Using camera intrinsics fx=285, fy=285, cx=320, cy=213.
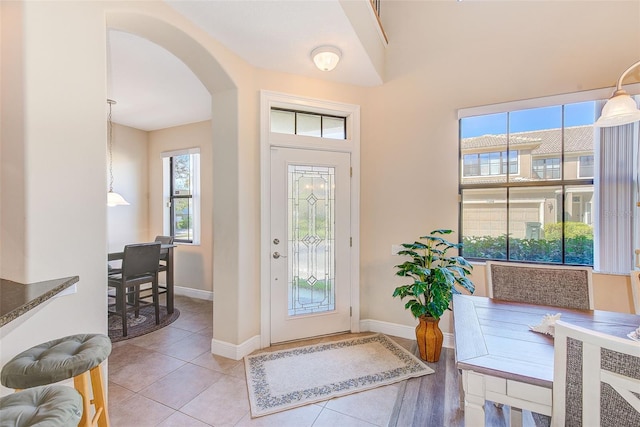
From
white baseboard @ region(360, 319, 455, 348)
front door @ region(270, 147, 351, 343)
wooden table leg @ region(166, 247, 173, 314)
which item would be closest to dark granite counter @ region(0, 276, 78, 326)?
front door @ region(270, 147, 351, 343)

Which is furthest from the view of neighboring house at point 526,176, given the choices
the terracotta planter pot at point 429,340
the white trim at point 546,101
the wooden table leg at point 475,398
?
the wooden table leg at point 475,398

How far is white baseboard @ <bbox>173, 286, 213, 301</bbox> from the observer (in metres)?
4.46

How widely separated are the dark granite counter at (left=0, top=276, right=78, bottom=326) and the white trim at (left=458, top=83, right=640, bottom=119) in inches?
128

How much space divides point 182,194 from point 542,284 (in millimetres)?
4847

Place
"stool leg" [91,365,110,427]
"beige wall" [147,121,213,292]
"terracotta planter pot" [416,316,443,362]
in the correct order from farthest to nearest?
"beige wall" [147,121,213,292]
"terracotta planter pot" [416,316,443,362]
"stool leg" [91,365,110,427]

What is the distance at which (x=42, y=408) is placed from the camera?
0.90 meters

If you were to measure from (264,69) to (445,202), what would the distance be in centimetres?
223

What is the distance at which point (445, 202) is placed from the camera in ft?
9.46

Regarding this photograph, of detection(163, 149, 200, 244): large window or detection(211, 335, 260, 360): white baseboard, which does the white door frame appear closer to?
detection(211, 335, 260, 360): white baseboard

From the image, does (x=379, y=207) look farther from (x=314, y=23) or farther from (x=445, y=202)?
(x=314, y=23)

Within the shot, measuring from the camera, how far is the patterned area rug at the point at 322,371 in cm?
208

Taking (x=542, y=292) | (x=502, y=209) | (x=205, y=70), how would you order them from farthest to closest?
(x=502, y=209) < (x=205, y=70) < (x=542, y=292)

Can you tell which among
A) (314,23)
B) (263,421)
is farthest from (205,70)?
(263,421)

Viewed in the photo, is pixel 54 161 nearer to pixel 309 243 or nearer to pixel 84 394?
pixel 84 394
